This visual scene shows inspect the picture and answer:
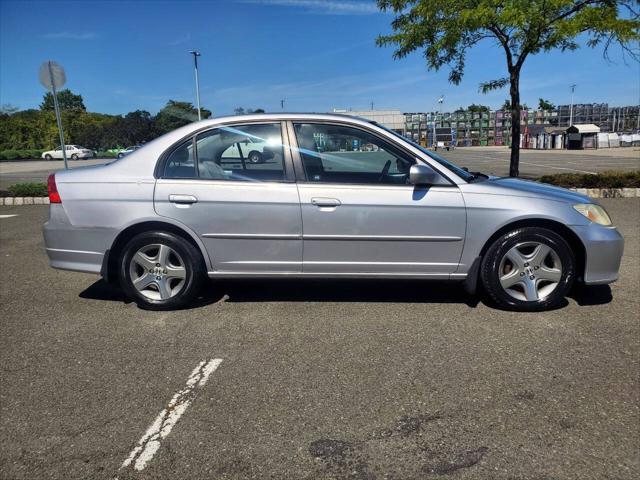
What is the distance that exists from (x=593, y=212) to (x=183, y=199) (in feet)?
11.0

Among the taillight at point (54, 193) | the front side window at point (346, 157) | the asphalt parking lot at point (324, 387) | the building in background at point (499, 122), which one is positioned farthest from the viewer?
the building in background at point (499, 122)

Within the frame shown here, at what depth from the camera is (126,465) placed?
2.17 m

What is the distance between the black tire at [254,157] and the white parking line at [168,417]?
1.68m

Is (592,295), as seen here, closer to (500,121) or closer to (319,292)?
(319,292)

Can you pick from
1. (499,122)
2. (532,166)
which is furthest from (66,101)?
(532,166)

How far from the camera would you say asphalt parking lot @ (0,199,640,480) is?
7.18ft

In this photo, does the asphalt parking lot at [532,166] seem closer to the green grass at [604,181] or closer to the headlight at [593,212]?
the green grass at [604,181]

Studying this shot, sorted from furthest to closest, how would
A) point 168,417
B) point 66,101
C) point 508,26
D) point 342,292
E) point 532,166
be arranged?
point 66,101 → point 532,166 → point 508,26 → point 342,292 → point 168,417

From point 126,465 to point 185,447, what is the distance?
264 mm

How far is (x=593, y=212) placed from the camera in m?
3.92

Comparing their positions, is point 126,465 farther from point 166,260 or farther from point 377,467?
point 166,260

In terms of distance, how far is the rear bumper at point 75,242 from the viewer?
13.1ft

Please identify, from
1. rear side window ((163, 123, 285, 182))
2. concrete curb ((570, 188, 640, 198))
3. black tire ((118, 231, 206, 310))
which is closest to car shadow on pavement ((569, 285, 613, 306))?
rear side window ((163, 123, 285, 182))

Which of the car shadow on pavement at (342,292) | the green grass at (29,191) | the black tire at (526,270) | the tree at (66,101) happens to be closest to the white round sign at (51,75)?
the green grass at (29,191)
